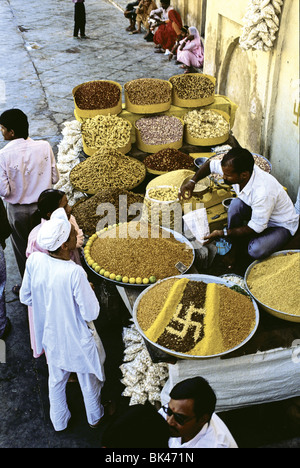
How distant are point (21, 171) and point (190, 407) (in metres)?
2.42

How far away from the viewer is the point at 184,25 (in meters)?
10.3

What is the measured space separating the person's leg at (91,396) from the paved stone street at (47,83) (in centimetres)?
12

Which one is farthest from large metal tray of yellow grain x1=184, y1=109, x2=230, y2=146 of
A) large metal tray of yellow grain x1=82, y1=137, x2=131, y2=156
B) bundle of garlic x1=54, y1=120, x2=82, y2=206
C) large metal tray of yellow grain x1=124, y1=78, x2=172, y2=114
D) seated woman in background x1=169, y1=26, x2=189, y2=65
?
seated woman in background x1=169, y1=26, x2=189, y2=65

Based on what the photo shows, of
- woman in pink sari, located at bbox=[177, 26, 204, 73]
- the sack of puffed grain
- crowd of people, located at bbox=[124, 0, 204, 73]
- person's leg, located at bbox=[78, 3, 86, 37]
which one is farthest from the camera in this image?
person's leg, located at bbox=[78, 3, 86, 37]

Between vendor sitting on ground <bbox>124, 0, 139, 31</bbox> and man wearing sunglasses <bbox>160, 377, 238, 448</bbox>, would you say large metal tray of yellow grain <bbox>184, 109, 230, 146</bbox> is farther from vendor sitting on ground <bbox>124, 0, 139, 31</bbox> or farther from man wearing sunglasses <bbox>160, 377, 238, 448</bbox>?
vendor sitting on ground <bbox>124, 0, 139, 31</bbox>

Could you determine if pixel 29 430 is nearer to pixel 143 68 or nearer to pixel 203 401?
pixel 203 401

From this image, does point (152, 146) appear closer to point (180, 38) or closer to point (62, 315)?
point (62, 315)

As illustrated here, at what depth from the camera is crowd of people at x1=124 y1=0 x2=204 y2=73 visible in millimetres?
9055

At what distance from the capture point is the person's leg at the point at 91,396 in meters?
2.73

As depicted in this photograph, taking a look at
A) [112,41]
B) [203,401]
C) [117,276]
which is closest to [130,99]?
[117,276]

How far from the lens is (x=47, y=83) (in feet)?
29.4

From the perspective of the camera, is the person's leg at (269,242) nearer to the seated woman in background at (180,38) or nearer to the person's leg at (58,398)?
the person's leg at (58,398)

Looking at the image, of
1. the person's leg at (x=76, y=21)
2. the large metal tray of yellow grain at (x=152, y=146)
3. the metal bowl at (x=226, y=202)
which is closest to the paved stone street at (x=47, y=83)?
the person's leg at (x=76, y=21)

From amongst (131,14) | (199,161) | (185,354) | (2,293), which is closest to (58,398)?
(185,354)
